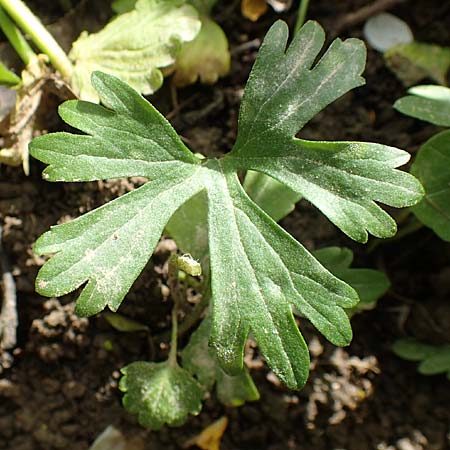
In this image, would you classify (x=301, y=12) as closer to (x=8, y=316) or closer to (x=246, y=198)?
(x=246, y=198)

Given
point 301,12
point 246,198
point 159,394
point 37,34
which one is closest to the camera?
point 246,198

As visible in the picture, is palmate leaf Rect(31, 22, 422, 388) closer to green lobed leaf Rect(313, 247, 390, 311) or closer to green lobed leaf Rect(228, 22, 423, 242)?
green lobed leaf Rect(228, 22, 423, 242)

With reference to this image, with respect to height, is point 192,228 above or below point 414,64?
above

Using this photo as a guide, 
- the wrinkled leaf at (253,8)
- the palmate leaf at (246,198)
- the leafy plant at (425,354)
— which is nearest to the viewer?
the palmate leaf at (246,198)

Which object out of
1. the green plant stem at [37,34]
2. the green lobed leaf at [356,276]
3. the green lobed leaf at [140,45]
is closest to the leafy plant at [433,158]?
the green lobed leaf at [356,276]

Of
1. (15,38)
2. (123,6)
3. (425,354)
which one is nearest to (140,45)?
(123,6)

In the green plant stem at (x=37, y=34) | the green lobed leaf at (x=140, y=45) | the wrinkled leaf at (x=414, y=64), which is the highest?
the green plant stem at (x=37, y=34)

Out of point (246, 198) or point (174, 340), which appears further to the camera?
point (174, 340)

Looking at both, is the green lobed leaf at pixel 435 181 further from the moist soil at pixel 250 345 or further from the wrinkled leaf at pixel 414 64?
the wrinkled leaf at pixel 414 64
